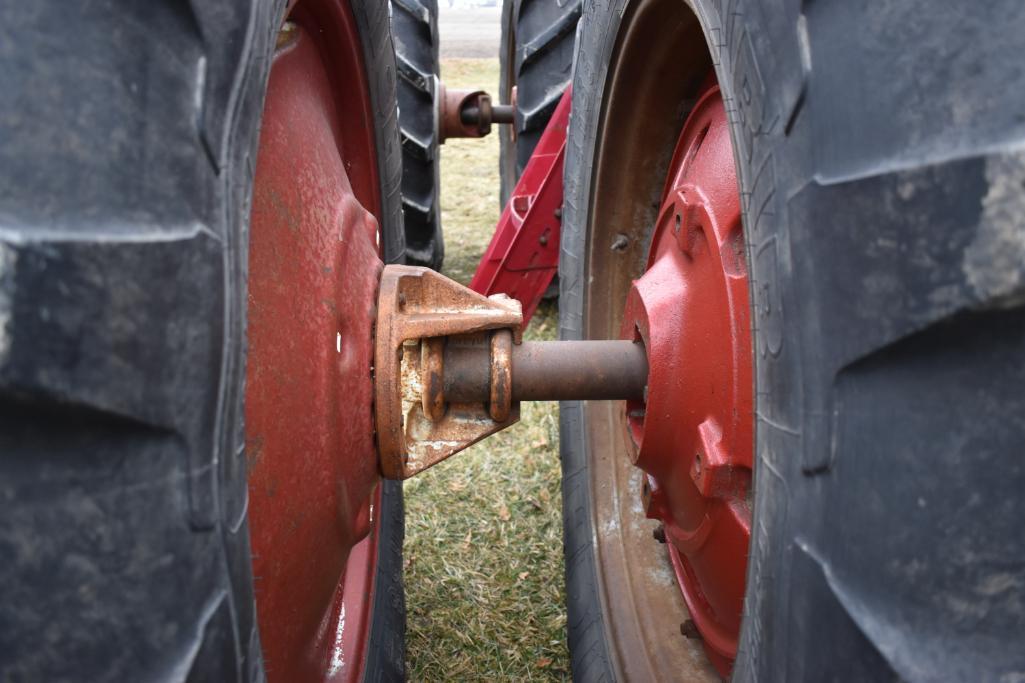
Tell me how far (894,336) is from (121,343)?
1.57 ft

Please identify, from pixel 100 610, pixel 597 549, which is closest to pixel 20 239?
pixel 100 610

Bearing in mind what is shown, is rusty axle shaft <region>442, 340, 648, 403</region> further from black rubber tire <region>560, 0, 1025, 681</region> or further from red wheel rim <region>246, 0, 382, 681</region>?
black rubber tire <region>560, 0, 1025, 681</region>

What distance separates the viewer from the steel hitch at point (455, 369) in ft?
3.40

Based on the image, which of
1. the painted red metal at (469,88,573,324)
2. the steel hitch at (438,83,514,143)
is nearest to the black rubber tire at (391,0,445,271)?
the steel hitch at (438,83,514,143)

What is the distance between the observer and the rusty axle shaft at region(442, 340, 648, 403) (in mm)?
1096

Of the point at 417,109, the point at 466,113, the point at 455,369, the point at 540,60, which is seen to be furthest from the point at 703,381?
the point at 466,113

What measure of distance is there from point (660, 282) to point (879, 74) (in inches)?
24.7

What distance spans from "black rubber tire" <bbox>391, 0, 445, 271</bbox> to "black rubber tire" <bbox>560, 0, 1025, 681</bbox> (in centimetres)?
262

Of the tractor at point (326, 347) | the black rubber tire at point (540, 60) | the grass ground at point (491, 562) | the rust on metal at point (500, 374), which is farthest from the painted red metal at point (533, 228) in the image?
the tractor at point (326, 347)

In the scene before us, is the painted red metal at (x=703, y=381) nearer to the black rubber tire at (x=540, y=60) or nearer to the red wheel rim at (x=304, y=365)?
the red wheel rim at (x=304, y=365)

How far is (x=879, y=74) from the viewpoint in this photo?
542 millimetres

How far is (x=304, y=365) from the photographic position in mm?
876

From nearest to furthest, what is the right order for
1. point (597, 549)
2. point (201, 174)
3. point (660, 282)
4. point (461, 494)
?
point (201, 174) → point (660, 282) → point (597, 549) → point (461, 494)

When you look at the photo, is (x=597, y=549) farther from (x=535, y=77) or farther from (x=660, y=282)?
(x=535, y=77)
